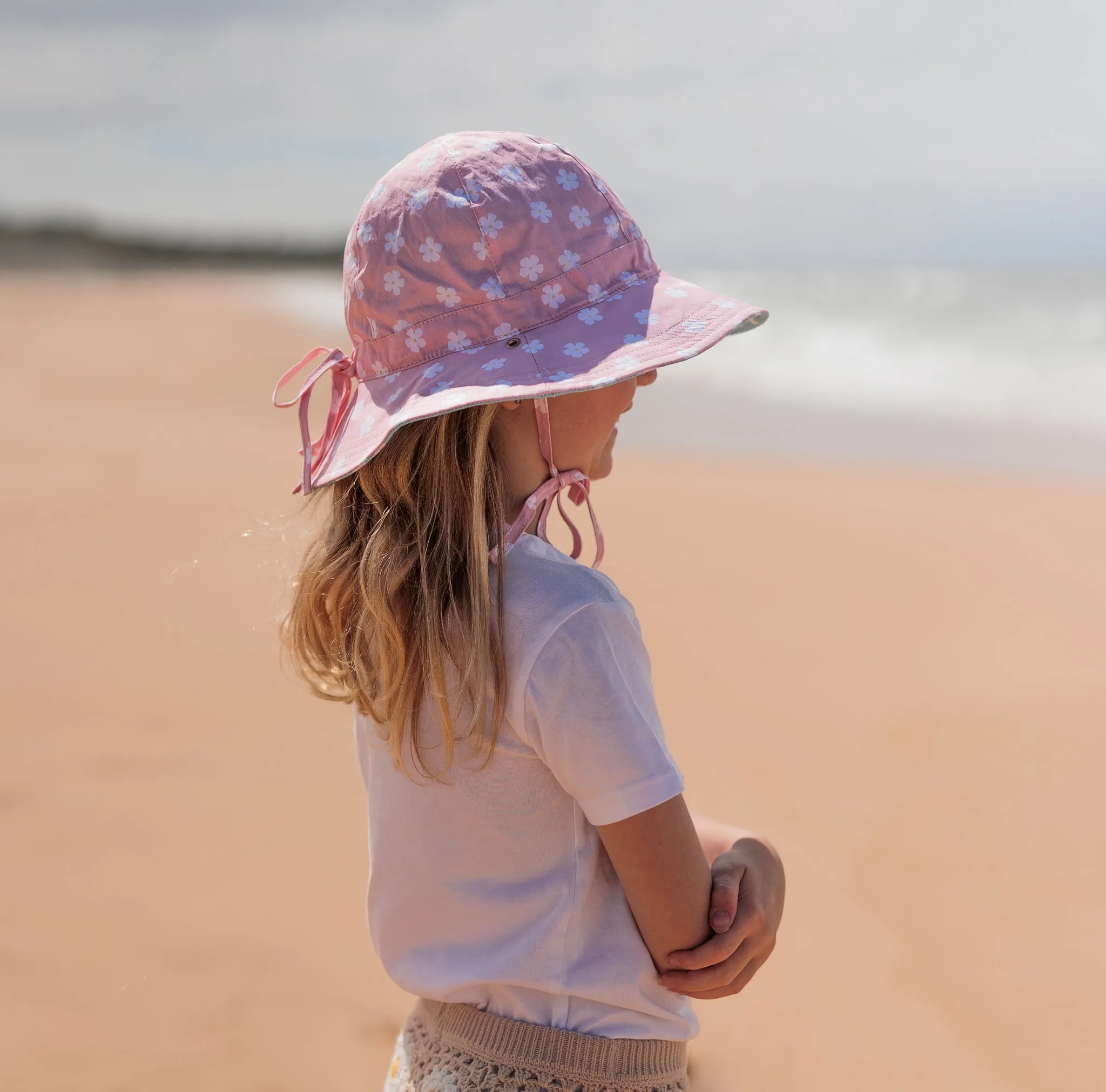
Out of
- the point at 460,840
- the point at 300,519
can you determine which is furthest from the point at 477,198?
the point at 300,519

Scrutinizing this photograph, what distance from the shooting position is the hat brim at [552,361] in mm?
1080

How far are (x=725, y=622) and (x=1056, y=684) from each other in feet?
2.94

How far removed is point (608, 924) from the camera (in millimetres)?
1104

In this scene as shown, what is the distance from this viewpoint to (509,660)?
1.02m

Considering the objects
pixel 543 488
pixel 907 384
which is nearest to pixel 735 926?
pixel 543 488

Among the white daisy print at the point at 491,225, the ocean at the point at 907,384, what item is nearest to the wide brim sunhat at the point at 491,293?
the white daisy print at the point at 491,225

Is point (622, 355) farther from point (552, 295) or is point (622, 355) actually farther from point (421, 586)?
point (421, 586)

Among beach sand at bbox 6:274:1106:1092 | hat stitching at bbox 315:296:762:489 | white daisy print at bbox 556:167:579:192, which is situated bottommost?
beach sand at bbox 6:274:1106:1092

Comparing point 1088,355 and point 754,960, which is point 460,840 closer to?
point 754,960

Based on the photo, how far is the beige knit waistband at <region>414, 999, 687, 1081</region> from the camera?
3.57ft

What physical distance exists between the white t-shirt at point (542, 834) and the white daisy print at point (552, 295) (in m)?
0.23

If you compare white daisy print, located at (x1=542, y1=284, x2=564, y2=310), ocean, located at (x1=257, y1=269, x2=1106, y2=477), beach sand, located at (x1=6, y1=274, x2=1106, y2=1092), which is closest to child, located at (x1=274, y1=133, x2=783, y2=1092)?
white daisy print, located at (x1=542, y1=284, x2=564, y2=310)

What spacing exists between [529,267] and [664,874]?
0.57 meters

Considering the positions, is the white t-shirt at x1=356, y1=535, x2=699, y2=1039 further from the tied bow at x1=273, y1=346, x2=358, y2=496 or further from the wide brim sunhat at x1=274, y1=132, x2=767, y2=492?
the tied bow at x1=273, y1=346, x2=358, y2=496
